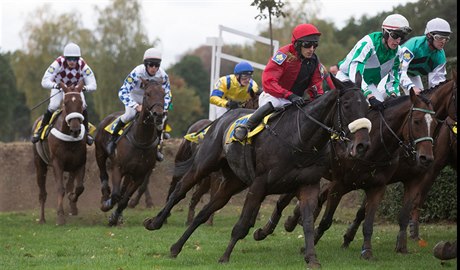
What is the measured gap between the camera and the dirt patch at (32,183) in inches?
868

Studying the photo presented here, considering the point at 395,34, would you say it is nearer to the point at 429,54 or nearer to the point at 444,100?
the point at 444,100

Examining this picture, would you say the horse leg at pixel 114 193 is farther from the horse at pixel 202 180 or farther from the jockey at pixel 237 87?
the jockey at pixel 237 87

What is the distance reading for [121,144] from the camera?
608 inches

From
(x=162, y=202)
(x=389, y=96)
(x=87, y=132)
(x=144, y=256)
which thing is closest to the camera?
(x=144, y=256)

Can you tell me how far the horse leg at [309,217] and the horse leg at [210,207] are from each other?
4.52ft

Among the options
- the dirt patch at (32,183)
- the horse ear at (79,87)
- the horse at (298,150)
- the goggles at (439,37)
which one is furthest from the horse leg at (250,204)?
the dirt patch at (32,183)

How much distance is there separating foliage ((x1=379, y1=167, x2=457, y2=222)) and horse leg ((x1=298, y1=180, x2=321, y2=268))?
540cm

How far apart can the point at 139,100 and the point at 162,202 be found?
6448 mm

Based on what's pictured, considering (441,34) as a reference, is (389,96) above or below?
below

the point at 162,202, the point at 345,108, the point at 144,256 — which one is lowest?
the point at 162,202

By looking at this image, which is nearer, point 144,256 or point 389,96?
point 144,256

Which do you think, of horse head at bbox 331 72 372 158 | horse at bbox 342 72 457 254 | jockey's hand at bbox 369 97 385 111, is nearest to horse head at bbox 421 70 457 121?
horse at bbox 342 72 457 254

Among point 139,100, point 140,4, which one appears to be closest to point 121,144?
point 139,100

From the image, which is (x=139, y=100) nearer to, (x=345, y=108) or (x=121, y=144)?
(x=121, y=144)
